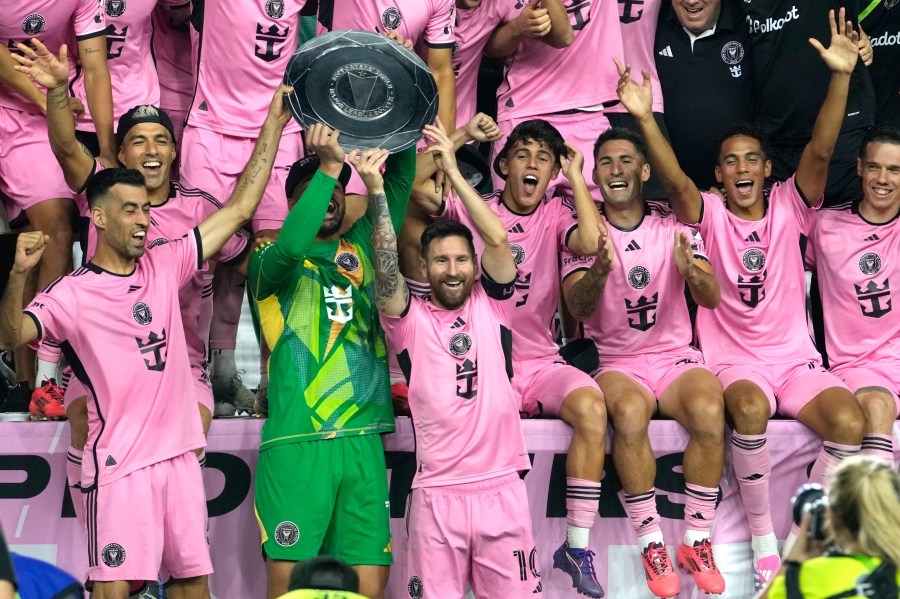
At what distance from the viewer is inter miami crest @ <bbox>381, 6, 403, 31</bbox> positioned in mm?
7125

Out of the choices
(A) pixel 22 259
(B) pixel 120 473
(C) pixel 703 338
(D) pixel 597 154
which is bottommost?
(B) pixel 120 473

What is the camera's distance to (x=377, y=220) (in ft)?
19.5

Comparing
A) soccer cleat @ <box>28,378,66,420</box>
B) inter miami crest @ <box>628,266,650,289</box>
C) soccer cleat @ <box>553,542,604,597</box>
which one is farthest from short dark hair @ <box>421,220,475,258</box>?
soccer cleat @ <box>28,378,66,420</box>

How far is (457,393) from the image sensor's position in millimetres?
6062

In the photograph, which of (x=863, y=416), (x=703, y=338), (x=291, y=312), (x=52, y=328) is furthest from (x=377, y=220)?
(x=863, y=416)

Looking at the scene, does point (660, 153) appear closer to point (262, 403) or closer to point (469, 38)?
point (469, 38)

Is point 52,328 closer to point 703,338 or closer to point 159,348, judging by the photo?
point 159,348

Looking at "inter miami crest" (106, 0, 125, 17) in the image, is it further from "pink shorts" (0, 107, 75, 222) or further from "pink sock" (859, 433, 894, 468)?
"pink sock" (859, 433, 894, 468)

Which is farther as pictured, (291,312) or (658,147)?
(658,147)

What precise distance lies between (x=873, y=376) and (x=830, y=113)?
1.38 metres

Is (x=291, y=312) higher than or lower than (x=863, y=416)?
higher

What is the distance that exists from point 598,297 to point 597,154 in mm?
822

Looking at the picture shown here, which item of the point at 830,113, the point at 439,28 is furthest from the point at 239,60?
the point at 830,113

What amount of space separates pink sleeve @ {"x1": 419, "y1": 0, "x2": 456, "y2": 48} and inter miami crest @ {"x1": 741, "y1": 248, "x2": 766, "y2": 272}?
1960mm
